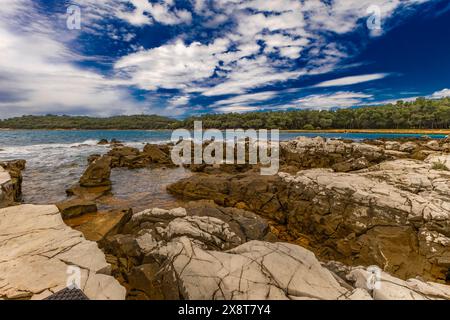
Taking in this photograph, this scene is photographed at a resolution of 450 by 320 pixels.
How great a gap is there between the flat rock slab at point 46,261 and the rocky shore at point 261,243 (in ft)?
0.08

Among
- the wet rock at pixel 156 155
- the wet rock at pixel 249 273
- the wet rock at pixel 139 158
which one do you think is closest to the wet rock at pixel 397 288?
the wet rock at pixel 249 273

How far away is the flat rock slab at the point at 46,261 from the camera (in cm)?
424

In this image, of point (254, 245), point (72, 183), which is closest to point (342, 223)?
point (254, 245)

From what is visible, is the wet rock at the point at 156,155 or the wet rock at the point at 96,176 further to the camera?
the wet rock at the point at 156,155

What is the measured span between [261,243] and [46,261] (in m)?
4.88

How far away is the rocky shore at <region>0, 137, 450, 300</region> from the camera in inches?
170

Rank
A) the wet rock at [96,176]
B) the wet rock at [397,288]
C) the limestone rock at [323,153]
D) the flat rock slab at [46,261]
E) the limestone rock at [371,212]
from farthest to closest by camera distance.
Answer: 1. the limestone rock at [323,153]
2. the wet rock at [96,176]
3. the limestone rock at [371,212]
4. the flat rock slab at [46,261]
5. the wet rock at [397,288]

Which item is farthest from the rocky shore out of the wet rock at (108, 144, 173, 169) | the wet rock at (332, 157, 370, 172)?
the wet rock at (108, 144, 173, 169)

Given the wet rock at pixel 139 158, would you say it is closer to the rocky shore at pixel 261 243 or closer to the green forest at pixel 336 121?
the rocky shore at pixel 261 243

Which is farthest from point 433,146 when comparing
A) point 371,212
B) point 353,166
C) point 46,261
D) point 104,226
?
point 46,261

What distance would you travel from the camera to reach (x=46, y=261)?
16.4 feet

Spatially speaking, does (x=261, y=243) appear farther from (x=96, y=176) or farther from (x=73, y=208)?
(x=96, y=176)
